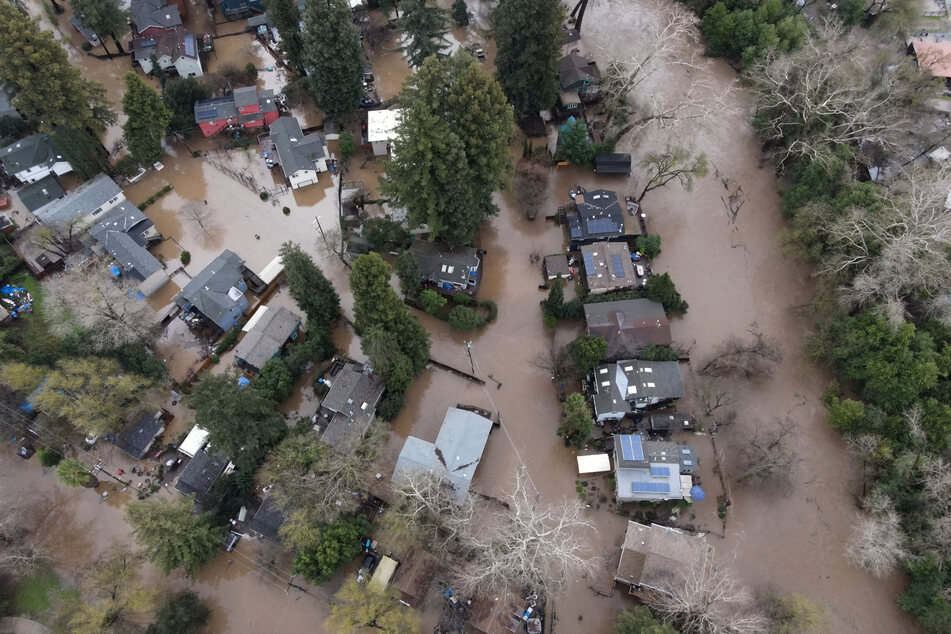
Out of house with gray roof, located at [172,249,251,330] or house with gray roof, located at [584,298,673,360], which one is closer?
house with gray roof, located at [584,298,673,360]

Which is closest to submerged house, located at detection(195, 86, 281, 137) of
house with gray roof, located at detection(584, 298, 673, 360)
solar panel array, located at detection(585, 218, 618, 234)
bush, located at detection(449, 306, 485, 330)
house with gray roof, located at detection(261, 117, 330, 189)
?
house with gray roof, located at detection(261, 117, 330, 189)

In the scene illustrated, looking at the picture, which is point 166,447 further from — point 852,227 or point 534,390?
point 852,227

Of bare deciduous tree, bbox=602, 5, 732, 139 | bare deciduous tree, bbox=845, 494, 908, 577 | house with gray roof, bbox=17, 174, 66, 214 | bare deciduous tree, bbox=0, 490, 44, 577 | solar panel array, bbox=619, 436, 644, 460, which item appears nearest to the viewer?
bare deciduous tree, bbox=845, 494, 908, 577

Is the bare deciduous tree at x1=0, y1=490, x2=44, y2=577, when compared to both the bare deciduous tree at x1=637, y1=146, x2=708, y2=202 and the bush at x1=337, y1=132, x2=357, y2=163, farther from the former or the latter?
the bare deciduous tree at x1=637, y1=146, x2=708, y2=202

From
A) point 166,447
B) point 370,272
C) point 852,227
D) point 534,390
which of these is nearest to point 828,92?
point 852,227

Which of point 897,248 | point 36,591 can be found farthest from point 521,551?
point 897,248

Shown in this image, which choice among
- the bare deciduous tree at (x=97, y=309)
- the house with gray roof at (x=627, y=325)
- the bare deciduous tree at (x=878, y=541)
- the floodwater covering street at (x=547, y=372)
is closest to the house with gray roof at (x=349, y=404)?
the floodwater covering street at (x=547, y=372)
